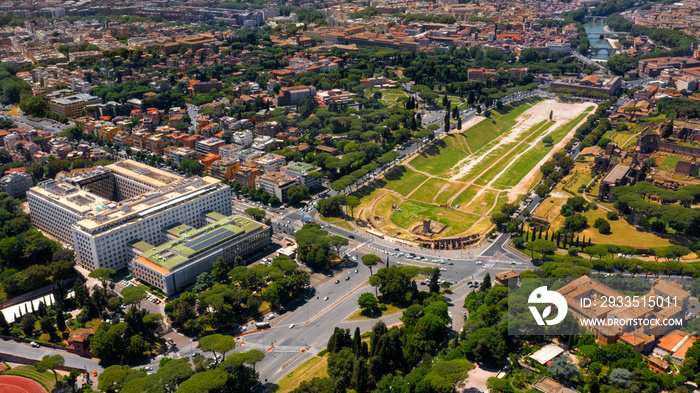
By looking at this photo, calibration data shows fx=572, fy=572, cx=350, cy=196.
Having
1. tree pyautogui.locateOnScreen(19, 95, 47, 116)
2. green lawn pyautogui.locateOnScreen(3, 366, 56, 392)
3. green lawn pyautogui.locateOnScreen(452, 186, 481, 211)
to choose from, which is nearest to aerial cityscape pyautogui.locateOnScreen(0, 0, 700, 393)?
green lawn pyautogui.locateOnScreen(3, 366, 56, 392)

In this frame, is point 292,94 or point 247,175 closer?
point 247,175

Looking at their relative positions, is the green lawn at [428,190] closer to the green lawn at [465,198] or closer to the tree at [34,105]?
the green lawn at [465,198]

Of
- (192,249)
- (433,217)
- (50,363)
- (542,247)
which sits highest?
(542,247)

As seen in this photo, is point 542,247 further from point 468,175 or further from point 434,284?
point 468,175

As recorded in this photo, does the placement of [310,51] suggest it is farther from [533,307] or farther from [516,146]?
[533,307]

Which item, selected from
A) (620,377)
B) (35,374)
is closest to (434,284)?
(620,377)

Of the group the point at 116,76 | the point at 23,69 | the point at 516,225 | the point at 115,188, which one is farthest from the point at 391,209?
the point at 23,69
